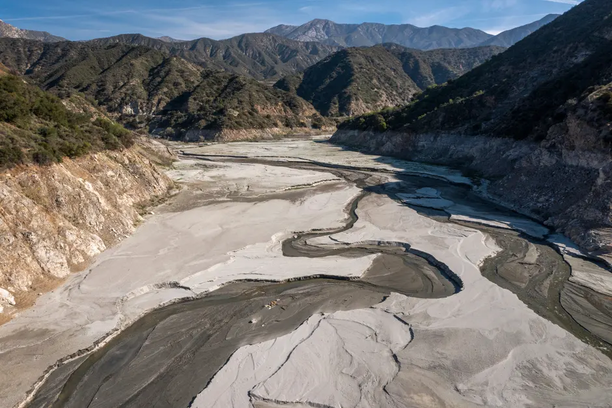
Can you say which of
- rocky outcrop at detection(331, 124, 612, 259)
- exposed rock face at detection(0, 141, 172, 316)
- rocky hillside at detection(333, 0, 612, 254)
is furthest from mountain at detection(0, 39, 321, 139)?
exposed rock face at detection(0, 141, 172, 316)

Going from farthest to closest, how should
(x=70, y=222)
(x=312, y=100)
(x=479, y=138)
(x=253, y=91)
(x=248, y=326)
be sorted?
1. (x=312, y=100)
2. (x=253, y=91)
3. (x=479, y=138)
4. (x=70, y=222)
5. (x=248, y=326)

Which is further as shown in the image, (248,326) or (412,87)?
(412,87)

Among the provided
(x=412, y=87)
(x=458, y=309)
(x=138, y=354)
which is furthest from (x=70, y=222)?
(x=412, y=87)

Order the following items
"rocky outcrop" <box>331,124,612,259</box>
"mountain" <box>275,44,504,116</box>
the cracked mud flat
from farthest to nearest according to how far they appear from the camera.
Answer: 1. "mountain" <box>275,44,504,116</box>
2. "rocky outcrop" <box>331,124,612,259</box>
3. the cracked mud flat

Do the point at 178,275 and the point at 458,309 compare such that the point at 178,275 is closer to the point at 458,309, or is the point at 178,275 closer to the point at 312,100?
the point at 458,309

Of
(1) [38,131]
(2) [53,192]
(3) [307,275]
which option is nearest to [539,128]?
(3) [307,275]

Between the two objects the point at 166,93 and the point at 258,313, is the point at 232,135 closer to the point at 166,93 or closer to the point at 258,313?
the point at 166,93

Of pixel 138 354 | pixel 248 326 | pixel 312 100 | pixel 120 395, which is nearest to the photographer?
pixel 120 395

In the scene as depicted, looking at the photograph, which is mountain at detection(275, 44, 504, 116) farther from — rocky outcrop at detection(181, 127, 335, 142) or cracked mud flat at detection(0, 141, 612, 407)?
cracked mud flat at detection(0, 141, 612, 407)
